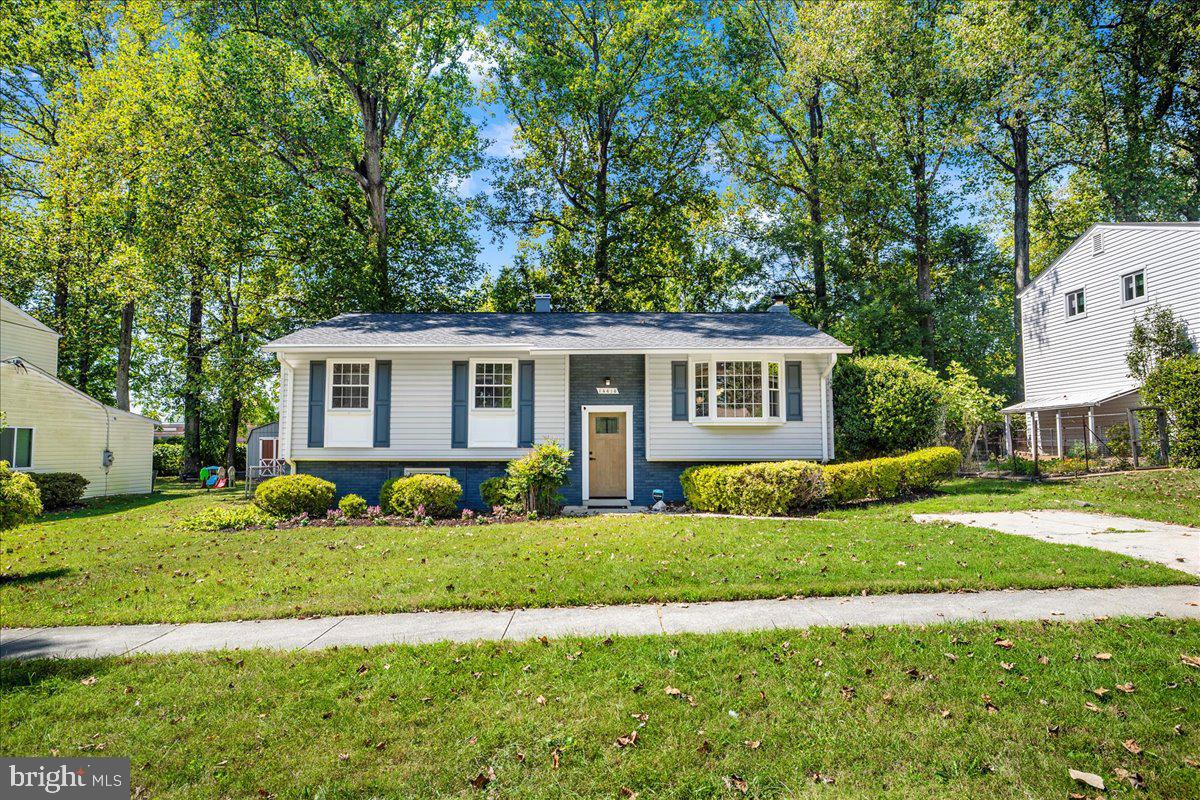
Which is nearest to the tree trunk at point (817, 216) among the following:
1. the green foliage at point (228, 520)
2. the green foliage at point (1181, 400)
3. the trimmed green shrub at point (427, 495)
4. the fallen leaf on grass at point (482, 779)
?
the green foliage at point (1181, 400)

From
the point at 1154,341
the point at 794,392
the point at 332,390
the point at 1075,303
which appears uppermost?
the point at 1075,303

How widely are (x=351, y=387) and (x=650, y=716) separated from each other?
12512 mm

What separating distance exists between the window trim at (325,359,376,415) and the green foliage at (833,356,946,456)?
38.0 feet

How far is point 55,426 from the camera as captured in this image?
17.2 meters

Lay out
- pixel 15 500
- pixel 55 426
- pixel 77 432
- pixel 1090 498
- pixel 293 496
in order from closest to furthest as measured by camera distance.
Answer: pixel 15 500
pixel 1090 498
pixel 293 496
pixel 55 426
pixel 77 432

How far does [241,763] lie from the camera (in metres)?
3.20

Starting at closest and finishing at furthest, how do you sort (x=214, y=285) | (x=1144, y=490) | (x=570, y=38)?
(x=1144, y=490) → (x=214, y=285) → (x=570, y=38)

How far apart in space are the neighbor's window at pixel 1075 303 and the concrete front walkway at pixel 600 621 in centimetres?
1891

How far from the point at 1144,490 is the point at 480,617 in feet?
44.9

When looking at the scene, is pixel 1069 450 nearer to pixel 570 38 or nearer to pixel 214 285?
pixel 570 38

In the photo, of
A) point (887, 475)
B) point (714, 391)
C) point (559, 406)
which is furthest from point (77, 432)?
point (887, 475)

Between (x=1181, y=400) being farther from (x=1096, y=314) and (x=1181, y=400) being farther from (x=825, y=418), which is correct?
(x=825, y=418)

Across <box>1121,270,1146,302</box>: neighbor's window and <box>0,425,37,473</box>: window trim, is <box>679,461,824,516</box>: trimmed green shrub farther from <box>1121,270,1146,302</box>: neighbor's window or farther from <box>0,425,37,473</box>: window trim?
<box>0,425,37,473</box>: window trim

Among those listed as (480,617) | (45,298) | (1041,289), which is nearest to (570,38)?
(1041,289)
